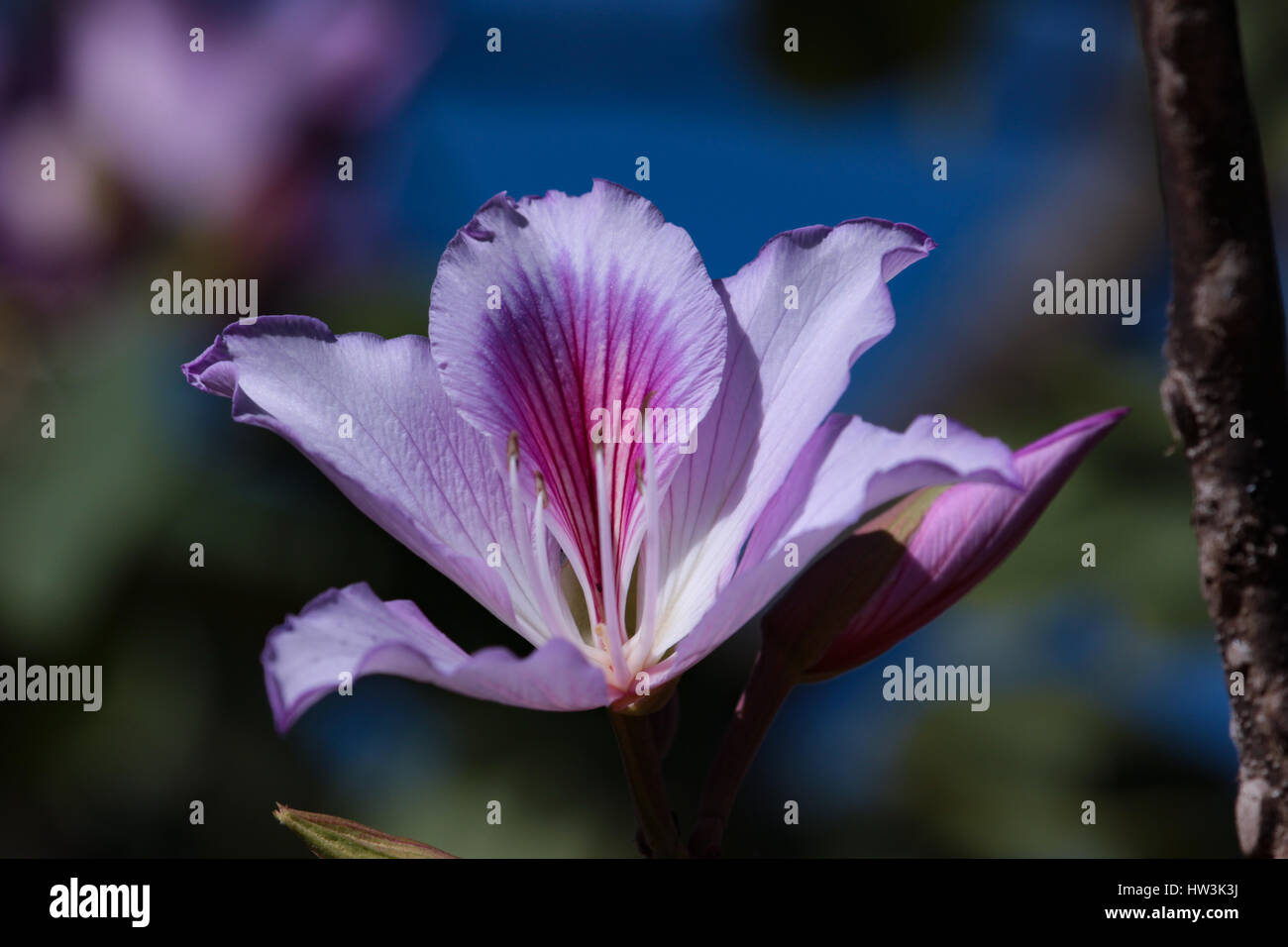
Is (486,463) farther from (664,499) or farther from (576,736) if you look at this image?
(576,736)

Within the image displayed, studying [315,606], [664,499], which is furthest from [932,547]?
[315,606]

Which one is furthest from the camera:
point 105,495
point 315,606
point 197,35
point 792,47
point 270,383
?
point 197,35

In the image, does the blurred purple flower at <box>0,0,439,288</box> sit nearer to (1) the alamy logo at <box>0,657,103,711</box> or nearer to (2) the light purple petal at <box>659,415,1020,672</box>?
(1) the alamy logo at <box>0,657,103,711</box>
